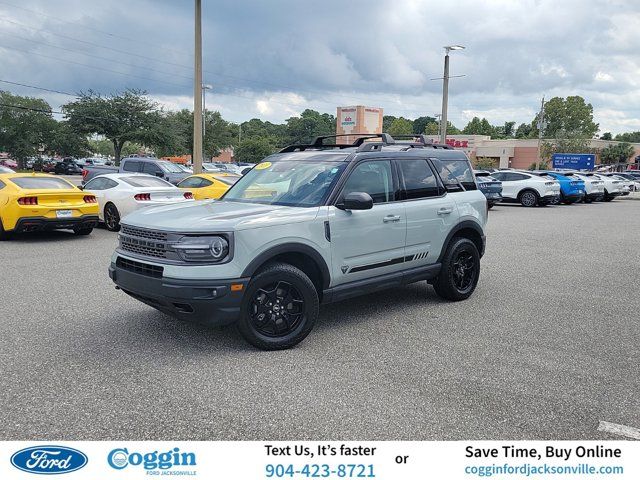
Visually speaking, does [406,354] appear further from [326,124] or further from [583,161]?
[326,124]

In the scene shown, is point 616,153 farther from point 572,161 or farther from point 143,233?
point 143,233

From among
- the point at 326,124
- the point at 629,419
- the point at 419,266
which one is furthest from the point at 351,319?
the point at 326,124

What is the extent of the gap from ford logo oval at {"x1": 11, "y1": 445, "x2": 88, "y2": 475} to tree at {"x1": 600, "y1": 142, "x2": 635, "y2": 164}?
85778 mm

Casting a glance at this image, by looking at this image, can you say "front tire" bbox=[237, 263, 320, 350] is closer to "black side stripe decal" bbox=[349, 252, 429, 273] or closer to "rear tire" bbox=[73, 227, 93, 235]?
"black side stripe decal" bbox=[349, 252, 429, 273]

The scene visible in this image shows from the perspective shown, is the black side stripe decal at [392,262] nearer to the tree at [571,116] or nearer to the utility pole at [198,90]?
the utility pole at [198,90]

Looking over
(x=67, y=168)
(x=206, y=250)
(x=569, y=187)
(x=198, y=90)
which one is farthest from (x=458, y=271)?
(x=67, y=168)

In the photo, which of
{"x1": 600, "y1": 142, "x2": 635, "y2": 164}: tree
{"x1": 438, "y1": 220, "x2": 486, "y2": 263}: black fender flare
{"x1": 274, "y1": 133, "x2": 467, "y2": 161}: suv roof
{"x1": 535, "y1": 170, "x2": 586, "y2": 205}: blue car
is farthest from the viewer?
{"x1": 600, "y1": 142, "x2": 635, "y2": 164}: tree

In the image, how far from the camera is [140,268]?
15.7 feet

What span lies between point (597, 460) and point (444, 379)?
130cm

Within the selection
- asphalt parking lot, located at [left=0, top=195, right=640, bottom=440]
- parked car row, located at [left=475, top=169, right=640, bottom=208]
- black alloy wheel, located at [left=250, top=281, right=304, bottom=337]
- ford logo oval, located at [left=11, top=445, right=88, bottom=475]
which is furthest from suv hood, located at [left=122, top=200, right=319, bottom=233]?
parked car row, located at [left=475, top=169, right=640, bottom=208]

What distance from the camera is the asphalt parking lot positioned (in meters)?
3.50

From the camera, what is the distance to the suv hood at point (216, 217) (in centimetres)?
455

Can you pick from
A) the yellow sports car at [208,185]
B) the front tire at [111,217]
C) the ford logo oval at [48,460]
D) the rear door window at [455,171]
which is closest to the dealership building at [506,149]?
the yellow sports car at [208,185]

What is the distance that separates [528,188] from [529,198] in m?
0.42
